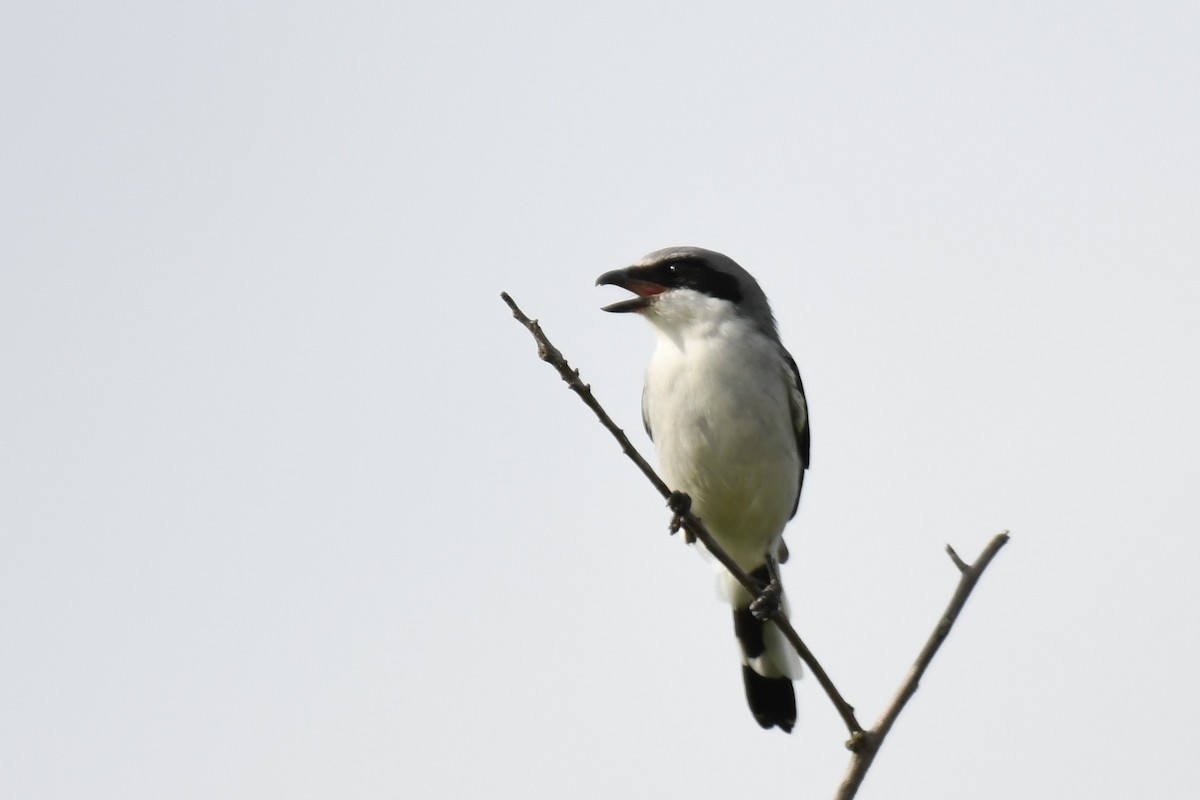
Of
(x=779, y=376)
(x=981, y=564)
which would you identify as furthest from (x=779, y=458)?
(x=981, y=564)

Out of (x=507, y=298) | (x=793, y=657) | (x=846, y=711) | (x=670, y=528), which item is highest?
(x=507, y=298)

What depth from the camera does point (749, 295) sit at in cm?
790

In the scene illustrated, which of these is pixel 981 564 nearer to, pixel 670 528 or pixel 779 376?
pixel 670 528

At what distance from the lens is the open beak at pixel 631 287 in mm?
7520

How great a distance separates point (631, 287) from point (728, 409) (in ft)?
3.12

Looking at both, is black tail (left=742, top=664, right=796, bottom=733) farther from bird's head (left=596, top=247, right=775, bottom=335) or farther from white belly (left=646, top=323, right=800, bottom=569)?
bird's head (left=596, top=247, right=775, bottom=335)

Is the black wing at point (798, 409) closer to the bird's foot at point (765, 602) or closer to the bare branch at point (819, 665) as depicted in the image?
the bird's foot at point (765, 602)

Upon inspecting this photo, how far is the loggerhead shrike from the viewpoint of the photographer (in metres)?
7.29

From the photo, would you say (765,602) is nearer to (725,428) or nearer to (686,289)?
(725,428)

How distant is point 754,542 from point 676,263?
169 cm

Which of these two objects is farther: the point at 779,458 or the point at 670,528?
the point at 779,458

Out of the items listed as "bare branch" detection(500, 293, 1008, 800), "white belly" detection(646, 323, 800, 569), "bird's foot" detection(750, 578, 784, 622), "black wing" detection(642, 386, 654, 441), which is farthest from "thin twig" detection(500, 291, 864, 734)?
"black wing" detection(642, 386, 654, 441)

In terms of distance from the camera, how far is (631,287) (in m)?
7.66

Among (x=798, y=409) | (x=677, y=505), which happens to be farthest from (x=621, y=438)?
(x=798, y=409)
